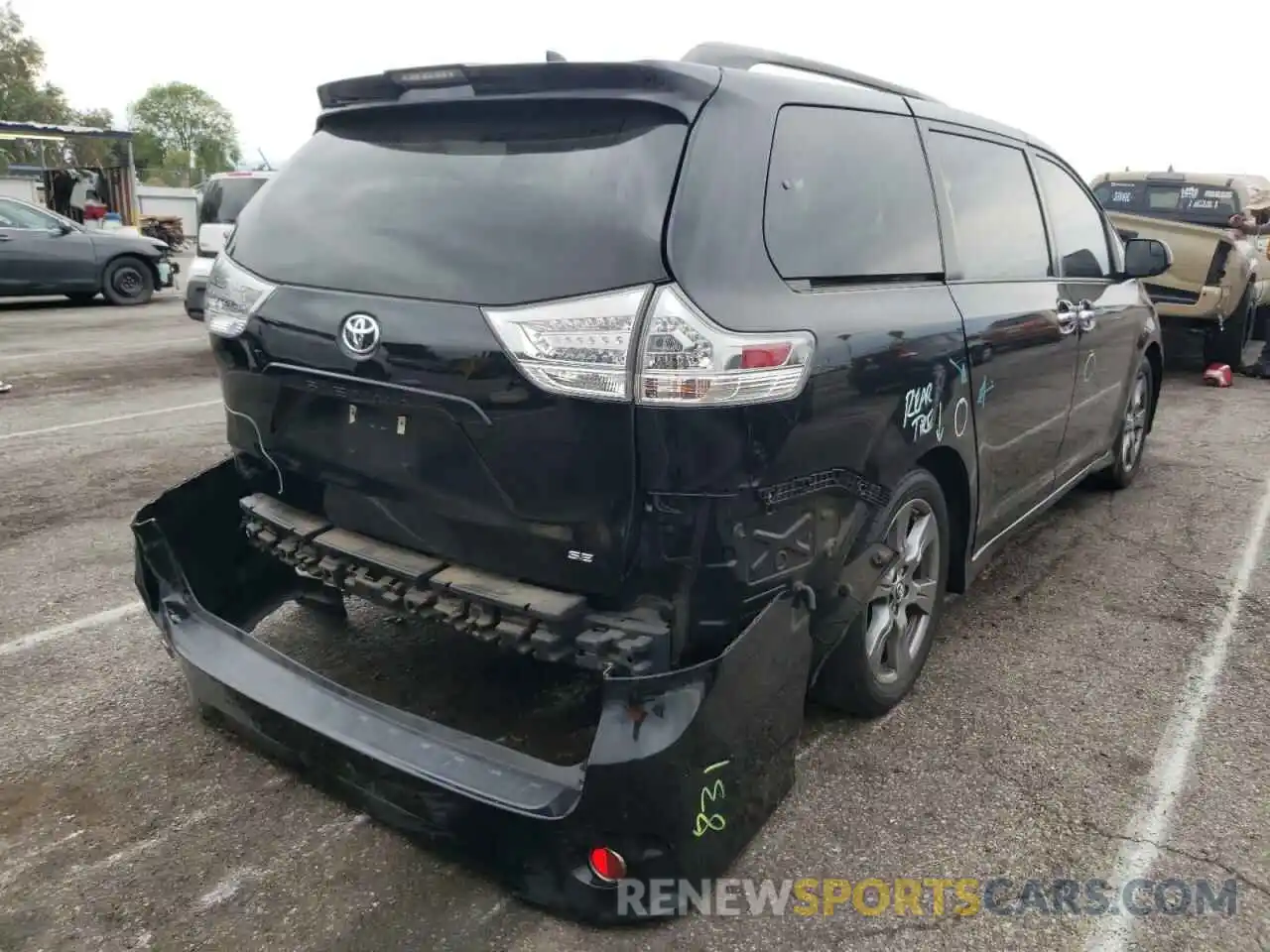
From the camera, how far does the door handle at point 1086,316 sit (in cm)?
416

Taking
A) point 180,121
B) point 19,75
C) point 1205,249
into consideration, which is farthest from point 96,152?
point 180,121

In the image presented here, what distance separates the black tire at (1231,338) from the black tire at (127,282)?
47.0 ft

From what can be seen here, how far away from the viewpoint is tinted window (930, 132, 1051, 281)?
3359 mm

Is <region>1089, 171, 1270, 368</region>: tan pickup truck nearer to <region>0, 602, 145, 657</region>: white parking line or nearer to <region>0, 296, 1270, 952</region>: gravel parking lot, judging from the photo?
<region>0, 296, 1270, 952</region>: gravel parking lot

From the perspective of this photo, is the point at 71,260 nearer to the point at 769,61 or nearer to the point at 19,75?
the point at 769,61

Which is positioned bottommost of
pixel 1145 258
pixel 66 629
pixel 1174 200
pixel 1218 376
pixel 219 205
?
pixel 66 629

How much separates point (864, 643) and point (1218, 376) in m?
8.29

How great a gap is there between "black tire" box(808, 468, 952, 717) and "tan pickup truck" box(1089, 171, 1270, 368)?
6.24m

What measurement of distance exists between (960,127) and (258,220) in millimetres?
2372

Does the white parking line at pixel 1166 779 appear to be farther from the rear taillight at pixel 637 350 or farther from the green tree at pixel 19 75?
the green tree at pixel 19 75

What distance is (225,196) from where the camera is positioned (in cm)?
1538

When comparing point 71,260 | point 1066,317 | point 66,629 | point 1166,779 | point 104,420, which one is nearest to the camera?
point 1166,779

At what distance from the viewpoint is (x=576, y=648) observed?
91.5 inches

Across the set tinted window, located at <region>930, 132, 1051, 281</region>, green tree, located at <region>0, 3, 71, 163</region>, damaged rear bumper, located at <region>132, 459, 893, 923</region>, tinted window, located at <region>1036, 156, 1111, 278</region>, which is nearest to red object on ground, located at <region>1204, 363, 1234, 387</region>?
tinted window, located at <region>1036, 156, 1111, 278</region>
